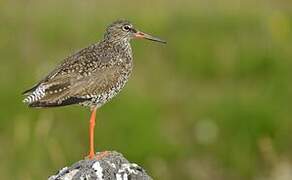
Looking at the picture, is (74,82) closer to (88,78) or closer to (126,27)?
(88,78)

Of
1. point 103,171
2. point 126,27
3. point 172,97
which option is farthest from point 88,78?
point 172,97

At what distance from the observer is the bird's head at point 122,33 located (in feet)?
23.9

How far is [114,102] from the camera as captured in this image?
40.6ft

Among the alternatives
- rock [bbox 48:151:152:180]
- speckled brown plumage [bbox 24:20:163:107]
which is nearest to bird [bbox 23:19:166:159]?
speckled brown plumage [bbox 24:20:163:107]

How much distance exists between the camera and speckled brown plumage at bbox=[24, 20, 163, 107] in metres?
6.57

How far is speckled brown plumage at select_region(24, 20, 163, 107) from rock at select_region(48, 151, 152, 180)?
659 mm

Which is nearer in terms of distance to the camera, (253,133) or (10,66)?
(253,133)

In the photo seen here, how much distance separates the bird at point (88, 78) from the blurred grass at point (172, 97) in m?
3.94

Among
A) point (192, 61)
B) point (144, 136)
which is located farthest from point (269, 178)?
point (192, 61)

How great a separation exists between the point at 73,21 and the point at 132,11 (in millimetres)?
1354

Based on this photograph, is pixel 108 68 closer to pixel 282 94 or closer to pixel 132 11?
pixel 282 94

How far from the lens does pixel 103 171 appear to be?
235 inches

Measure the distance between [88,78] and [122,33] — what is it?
0.69 meters

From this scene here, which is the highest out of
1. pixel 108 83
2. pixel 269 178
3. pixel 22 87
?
pixel 108 83
